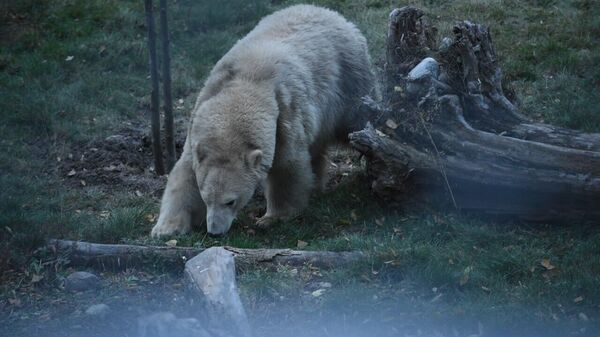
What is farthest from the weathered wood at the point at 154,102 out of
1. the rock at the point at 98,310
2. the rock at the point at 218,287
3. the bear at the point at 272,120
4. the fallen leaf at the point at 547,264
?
the fallen leaf at the point at 547,264

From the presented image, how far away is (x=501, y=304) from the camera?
524 cm

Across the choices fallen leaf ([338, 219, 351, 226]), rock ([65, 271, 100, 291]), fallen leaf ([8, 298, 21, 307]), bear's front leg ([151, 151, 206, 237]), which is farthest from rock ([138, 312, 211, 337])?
fallen leaf ([338, 219, 351, 226])

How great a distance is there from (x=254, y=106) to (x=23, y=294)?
2309 millimetres

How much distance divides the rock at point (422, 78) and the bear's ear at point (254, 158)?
4.26 ft

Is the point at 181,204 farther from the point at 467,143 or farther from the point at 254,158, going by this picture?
the point at 467,143

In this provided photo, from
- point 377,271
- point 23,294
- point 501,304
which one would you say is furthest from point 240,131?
point 501,304

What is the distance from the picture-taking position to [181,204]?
691 centimetres

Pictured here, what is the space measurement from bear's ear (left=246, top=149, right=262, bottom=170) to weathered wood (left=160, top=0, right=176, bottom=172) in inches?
68.4

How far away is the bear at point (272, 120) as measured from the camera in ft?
21.7

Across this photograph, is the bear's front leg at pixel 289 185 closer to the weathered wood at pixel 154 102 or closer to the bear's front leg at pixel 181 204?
the bear's front leg at pixel 181 204

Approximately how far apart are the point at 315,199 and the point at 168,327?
3104 millimetres

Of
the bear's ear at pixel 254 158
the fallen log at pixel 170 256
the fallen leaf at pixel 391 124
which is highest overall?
the fallen leaf at pixel 391 124

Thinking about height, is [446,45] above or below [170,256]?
above

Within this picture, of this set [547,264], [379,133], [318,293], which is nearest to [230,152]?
[379,133]
